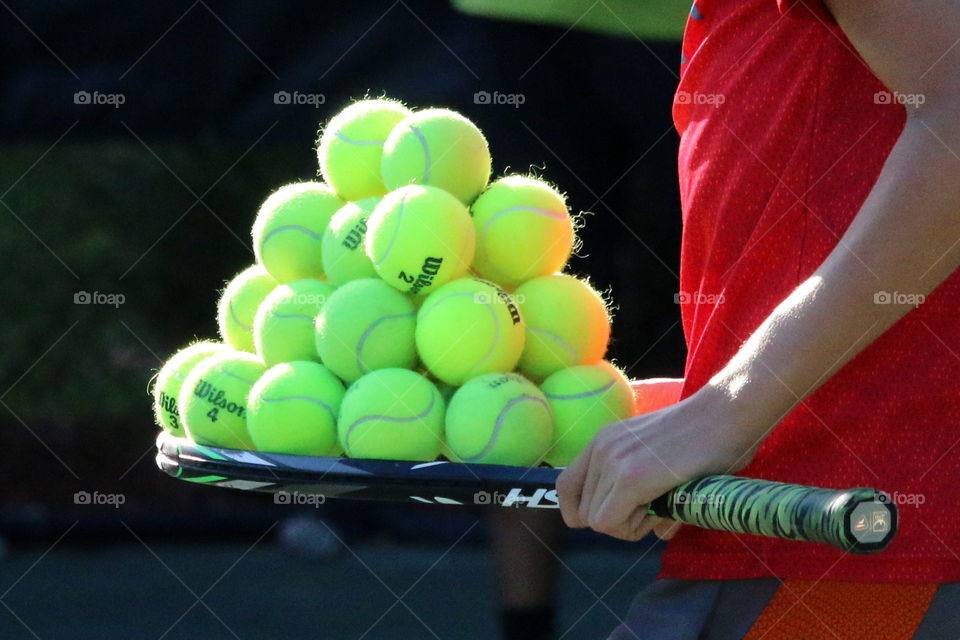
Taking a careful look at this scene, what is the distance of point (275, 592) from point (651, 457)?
3.31 meters

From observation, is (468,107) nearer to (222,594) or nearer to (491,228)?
(222,594)

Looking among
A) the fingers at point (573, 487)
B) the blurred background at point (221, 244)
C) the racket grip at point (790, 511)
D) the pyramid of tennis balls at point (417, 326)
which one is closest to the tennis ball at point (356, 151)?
the pyramid of tennis balls at point (417, 326)

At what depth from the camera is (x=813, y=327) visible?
92 cm

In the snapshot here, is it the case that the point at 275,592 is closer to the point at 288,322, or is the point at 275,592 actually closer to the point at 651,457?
the point at 288,322

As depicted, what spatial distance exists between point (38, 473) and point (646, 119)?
2.48m

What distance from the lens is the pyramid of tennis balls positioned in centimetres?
132

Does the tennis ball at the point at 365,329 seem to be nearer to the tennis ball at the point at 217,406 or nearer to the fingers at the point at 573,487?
the tennis ball at the point at 217,406

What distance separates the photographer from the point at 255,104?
12.5ft

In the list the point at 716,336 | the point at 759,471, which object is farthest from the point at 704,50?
the point at 759,471

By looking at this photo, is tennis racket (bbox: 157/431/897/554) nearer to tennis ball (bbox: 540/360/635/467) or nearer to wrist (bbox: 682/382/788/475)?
wrist (bbox: 682/382/788/475)

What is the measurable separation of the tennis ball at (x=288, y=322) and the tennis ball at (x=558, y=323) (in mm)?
236

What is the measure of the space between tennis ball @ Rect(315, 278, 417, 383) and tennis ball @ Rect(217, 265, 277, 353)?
0.53 ft

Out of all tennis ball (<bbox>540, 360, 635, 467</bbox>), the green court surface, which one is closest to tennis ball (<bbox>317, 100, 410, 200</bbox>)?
tennis ball (<bbox>540, 360, 635, 467</bbox>)

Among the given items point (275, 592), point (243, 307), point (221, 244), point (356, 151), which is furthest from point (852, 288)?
point (221, 244)
